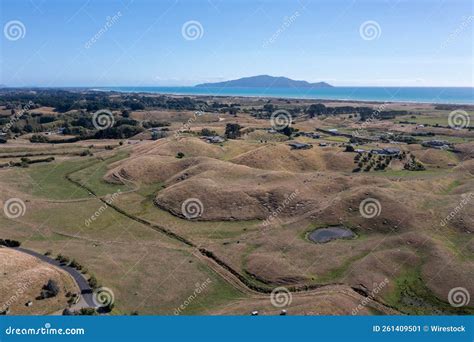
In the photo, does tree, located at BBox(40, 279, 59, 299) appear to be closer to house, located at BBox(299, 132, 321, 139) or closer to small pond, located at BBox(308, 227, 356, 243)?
small pond, located at BBox(308, 227, 356, 243)

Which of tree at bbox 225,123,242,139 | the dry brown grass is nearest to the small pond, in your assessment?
the dry brown grass

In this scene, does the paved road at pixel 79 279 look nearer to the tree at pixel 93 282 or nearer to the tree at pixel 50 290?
the tree at pixel 93 282

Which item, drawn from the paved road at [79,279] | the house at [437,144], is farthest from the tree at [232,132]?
the paved road at [79,279]

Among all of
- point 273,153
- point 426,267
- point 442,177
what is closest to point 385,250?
point 426,267

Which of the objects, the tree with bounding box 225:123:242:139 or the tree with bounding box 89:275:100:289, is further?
the tree with bounding box 225:123:242:139

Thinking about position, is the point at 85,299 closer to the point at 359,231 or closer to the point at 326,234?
the point at 326,234

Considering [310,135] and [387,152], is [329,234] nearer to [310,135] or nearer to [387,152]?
[387,152]
